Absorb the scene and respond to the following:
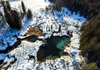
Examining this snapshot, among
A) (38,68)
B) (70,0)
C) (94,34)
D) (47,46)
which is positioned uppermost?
(70,0)

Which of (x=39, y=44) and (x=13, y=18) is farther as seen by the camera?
(x=13, y=18)

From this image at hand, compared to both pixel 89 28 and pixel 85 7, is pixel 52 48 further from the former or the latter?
pixel 85 7

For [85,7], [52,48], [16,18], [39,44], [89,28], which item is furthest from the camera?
[85,7]

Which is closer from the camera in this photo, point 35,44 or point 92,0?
point 35,44

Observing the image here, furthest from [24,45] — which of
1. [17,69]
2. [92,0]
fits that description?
[92,0]

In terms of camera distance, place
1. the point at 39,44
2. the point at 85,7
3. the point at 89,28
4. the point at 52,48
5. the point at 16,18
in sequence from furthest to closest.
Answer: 1. the point at 85,7
2. the point at 16,18
3. the point at 39,44
4. the point at 52,48
5. the point at 89,28

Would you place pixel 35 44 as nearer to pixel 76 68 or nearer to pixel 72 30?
pixel 76 68

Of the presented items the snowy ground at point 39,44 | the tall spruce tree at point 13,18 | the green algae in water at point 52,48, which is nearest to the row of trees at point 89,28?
the snowy ground at point 39,44

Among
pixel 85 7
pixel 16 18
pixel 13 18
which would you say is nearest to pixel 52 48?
pixel 16 18
